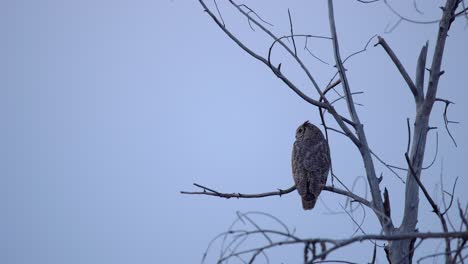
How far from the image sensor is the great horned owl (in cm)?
726

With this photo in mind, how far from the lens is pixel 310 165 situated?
740 cm

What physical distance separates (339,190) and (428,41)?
123 cm

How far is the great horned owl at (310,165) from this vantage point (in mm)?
7262

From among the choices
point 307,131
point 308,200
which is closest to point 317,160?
point 308,200

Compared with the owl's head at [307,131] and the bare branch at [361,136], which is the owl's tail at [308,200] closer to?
the owl's head at [307,131]

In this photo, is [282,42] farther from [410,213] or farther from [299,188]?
[299,188]

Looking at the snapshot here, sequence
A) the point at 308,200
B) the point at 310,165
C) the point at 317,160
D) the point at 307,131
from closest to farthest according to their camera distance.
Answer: the point at 308,200
the point at 310,165
the point at 317,160
the point at 307,131

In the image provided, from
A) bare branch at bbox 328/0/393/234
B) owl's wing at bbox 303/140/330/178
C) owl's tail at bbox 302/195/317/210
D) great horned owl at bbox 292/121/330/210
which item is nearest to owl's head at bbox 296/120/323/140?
great horned owl at bbox 292/121/330/210

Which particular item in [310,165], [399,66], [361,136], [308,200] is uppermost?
[310,165]

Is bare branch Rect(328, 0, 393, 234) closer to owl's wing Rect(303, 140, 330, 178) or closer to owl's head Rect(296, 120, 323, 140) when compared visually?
owl's wing Rect(303, 140, 330, 178)

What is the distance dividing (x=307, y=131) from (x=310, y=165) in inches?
33.4

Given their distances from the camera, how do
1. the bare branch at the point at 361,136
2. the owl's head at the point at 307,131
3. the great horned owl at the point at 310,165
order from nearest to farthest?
the bare branch at the point at 361,136 → the great horned owl at the point at 310,165 → the owl's head at the point at 307,131

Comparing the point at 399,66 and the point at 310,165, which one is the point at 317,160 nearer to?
the point at 310,165

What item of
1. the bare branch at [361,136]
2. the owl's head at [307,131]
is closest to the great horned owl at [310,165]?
the owl's head at [307,131]
